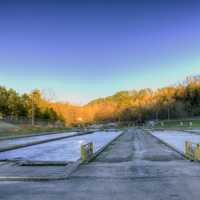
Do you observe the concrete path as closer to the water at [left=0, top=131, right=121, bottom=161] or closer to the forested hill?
the water at [left=0, top=131, right=121, bottom=161]

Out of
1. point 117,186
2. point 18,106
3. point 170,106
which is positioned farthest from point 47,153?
point 170,106

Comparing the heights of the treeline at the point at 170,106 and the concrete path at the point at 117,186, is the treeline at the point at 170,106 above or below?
above

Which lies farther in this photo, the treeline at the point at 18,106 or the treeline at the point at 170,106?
the treeline at the point at 170,106

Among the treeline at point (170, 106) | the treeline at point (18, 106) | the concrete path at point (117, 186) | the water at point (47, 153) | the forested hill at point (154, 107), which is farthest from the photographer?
the treeline at point (170, 106)

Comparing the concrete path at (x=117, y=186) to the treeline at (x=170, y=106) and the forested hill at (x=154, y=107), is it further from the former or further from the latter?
the treeline at (x=170, y=106)

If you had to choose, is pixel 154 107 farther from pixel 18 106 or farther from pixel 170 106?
pixel 18 106

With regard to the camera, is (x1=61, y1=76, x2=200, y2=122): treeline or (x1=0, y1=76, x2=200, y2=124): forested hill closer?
(x1=0, y1=76, x2=200, y2=124): forested hill

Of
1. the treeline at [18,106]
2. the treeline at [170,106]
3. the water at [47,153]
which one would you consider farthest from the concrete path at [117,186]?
the treeline at [170,106]

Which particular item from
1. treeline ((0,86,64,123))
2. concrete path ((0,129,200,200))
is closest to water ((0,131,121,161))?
concrete path ((0,129,200,200))

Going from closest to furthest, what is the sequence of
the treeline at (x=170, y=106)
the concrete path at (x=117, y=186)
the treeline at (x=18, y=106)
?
the concrete path at (x=117, y=186) < the treeline at (x=18, y=106) < the treeline at (x=170, y=106)

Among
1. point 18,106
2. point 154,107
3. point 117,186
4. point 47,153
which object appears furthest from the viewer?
point 154,107

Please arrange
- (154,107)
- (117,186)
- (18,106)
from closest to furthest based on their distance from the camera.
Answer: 1. (117,186)
2. (18,106)
3. (154,107)

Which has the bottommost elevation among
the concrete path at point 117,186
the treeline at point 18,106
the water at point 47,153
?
the water at point 47,153

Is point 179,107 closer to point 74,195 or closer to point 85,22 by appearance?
point 85,22
